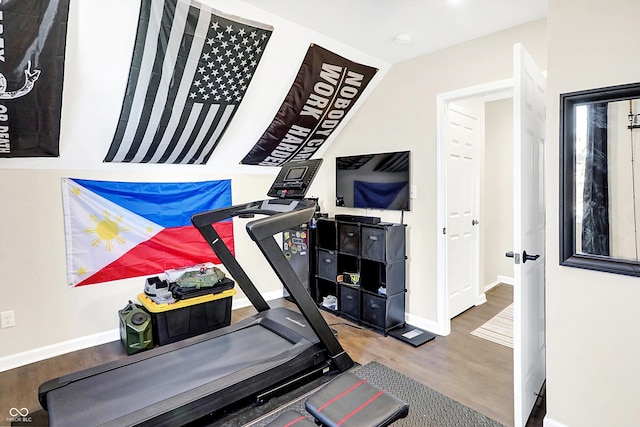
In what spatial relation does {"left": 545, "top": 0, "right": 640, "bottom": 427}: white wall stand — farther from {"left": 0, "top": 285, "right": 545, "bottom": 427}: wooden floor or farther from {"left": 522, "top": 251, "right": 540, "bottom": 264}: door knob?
{"left": 0, "top": 285, "right": 545, "bottom": 427}: wooden floor

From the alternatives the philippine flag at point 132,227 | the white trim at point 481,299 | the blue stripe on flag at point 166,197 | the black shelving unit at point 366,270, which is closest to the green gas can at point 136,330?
the philippine flag at point 132,227

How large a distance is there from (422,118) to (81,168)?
10.1 ft

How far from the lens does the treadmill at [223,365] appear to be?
1.85 m

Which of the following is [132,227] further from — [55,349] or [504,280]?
[504,280]

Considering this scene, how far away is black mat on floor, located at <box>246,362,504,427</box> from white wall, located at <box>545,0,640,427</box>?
17.3 inches

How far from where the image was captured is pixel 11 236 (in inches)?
107

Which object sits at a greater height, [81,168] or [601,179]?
[81,168]

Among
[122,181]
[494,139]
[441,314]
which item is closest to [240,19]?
[122,181]

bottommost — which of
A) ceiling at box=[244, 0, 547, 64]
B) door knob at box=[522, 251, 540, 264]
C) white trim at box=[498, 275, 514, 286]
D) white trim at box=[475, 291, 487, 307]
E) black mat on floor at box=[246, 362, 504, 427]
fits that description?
black mat on floor at box=[246, 362, 504, 427]

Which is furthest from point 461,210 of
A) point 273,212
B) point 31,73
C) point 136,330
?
point 31,73

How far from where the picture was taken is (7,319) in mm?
2715

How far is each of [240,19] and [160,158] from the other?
1.53 metres

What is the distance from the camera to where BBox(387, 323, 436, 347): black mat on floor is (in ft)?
9.92

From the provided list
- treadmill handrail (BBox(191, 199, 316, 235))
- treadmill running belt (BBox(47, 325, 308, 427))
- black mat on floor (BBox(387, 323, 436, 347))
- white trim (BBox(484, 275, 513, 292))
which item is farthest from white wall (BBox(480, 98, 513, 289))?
treadmill running belt (BBox(47, 325, 308, 427))
